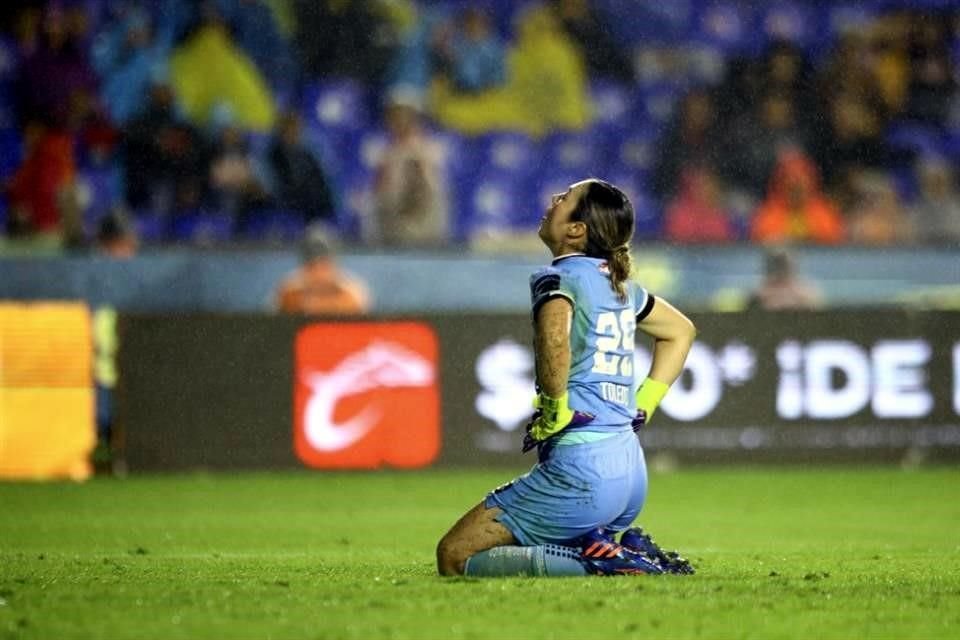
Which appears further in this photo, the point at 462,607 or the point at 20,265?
the point at 20,265

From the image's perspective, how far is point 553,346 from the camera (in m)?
6.55

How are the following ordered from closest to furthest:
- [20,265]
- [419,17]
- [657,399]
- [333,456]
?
[657,399], [333,456], [20,265], [419,17]

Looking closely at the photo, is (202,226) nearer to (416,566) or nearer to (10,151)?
(10,151)

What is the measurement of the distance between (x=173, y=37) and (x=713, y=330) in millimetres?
6803

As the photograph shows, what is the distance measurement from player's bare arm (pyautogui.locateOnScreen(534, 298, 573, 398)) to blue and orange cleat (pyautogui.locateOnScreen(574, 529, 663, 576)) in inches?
24.8

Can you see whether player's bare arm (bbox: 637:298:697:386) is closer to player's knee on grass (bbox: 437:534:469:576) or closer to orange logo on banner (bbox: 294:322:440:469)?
player's knee on grass (bbox: 437:534:469:576)

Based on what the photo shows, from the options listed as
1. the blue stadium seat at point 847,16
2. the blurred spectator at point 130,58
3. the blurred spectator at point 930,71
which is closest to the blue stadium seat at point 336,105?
the blurred spectator at point 130,58

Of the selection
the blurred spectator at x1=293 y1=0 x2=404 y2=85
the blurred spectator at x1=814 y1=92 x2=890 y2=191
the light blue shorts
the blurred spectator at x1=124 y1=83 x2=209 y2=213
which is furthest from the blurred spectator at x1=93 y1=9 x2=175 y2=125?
the light blue shorts

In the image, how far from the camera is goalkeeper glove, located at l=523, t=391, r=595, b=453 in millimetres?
6625

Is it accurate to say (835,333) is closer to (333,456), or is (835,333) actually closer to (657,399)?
(333,456)

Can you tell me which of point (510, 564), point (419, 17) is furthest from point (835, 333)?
point (510, 564)

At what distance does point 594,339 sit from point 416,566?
1.47m

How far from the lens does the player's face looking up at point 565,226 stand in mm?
6805

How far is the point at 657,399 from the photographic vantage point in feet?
23.7
